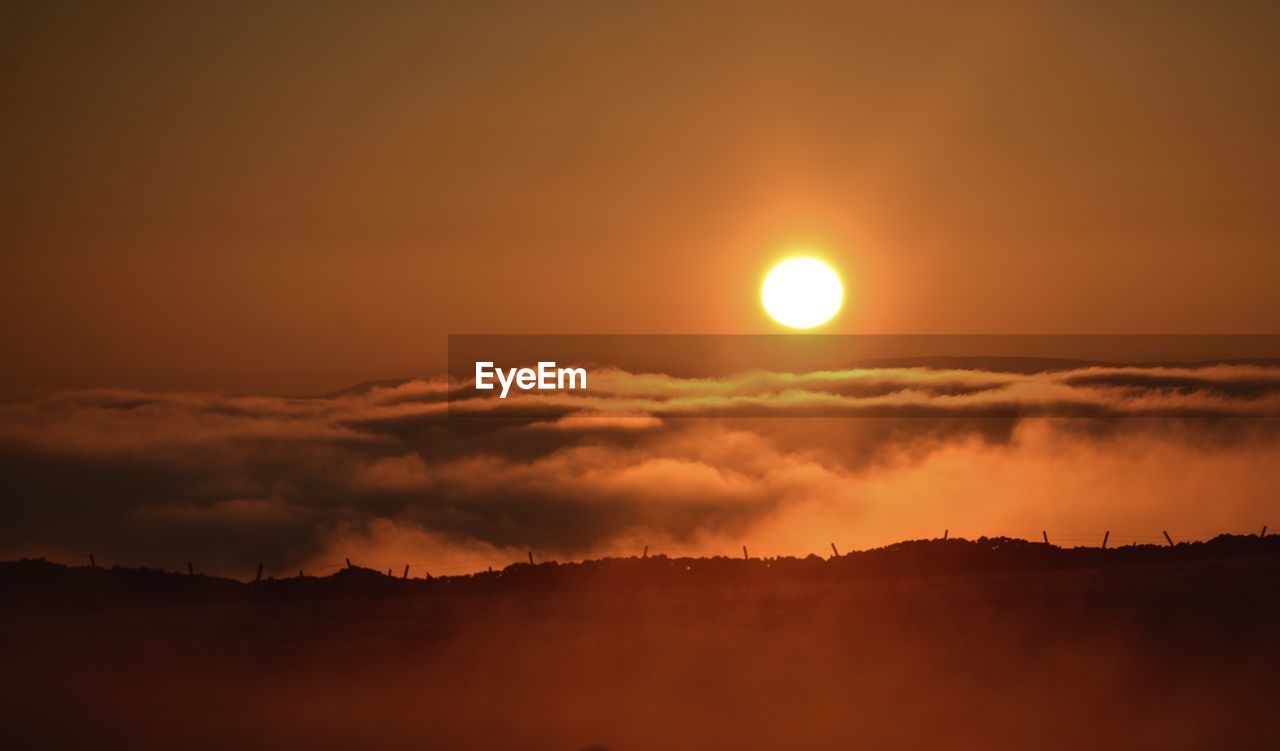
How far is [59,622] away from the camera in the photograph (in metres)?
40.1

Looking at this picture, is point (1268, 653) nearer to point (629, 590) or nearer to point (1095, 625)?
point (1095, 625)

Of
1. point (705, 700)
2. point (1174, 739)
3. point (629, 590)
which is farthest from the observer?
point (629, 590)

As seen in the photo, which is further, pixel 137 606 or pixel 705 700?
pixel 137 606

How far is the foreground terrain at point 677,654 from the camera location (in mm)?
31641

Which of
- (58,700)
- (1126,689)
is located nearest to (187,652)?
(58,700)

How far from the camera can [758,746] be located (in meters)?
30.4

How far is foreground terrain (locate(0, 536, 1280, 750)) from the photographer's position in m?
31.6

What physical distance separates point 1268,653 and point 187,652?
1078 inches

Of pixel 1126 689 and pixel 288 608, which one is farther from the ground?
pixel 288 608

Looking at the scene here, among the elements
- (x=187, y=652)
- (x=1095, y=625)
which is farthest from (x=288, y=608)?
(x=1095, y=625)

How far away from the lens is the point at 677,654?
36469 millimetres

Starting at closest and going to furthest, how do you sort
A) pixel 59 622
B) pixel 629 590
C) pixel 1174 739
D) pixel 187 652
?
pixel 1174 739
pixel 187 652
pixel 59 622
pixel 629 590

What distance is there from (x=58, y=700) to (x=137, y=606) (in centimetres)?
925

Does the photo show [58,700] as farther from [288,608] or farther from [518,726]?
[518,726]
